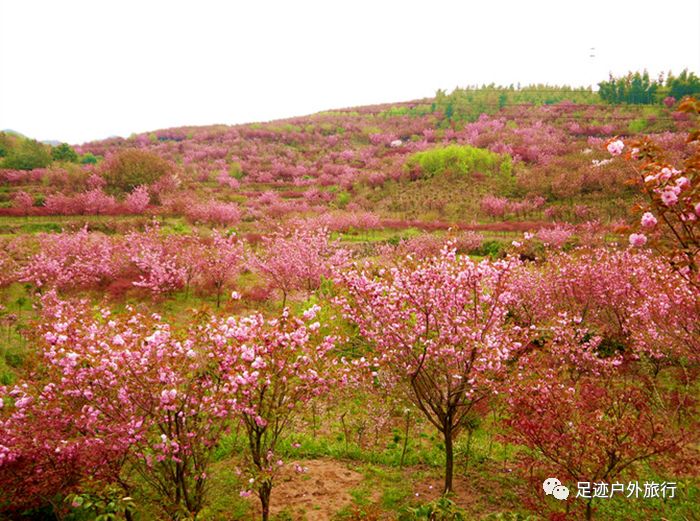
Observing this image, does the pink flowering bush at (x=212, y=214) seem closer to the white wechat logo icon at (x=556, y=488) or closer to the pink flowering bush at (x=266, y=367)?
the pink flowering bush at (x=266, y=367)

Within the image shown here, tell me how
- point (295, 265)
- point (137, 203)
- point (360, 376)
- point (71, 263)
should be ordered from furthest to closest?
point (137, 203)
point (71, 263)
point (295, 265)
point (360, 376)

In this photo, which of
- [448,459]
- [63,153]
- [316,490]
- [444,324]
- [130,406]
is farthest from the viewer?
[63,153]

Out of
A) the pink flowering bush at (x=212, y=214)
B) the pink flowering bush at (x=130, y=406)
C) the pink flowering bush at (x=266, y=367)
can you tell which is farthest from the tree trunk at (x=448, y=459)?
the pink flowering bush at (x=212, y=214)

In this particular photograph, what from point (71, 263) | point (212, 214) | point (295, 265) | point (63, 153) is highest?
point (63, 153)

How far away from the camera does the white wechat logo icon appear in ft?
20.4

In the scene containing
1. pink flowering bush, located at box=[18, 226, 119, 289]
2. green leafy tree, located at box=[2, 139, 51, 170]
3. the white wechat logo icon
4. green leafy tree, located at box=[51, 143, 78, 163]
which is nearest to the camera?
the white wechat logo icon

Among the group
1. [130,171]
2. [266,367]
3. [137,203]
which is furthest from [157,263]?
[130,171]

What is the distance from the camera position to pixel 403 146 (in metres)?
61.4

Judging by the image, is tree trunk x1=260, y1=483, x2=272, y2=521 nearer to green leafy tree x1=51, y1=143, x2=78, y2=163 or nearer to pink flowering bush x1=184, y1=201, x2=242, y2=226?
pink flowering bush x1=184, y1=201, x2=242, y2=226

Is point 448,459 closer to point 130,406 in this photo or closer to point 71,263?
point 130,406

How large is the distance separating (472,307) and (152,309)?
13127 mm

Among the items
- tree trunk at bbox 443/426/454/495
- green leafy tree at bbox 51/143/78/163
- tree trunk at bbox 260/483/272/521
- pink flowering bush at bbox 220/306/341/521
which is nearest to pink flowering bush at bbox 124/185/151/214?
green leafy tree at bbox 51/143/78/163

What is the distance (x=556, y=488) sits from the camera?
630 centimetres

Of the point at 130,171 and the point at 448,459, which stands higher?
the point at 130,171
